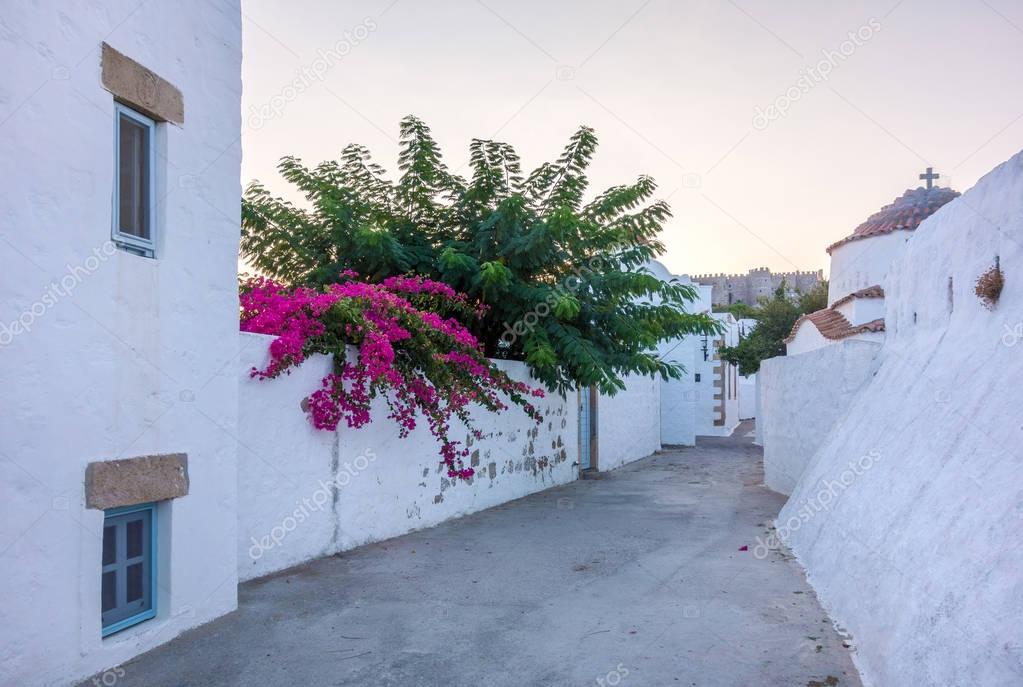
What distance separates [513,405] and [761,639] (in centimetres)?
772

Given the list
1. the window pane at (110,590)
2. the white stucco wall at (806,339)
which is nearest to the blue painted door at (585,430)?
the white stucco wall at (806,339)

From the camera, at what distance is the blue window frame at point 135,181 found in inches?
210

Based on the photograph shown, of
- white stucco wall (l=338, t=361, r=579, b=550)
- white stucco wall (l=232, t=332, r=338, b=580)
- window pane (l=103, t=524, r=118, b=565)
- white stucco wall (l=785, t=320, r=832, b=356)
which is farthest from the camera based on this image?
white stucco wall (l=785, t=320, r=832, b=356)

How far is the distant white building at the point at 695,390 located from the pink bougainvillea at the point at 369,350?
37.4 ft

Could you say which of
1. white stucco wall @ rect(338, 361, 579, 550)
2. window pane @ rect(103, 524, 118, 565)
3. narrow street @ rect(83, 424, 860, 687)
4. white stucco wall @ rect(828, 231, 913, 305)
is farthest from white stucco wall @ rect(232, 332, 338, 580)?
white stucco wall @ rect(828, 231, 913, 305)

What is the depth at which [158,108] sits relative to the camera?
5.59 m

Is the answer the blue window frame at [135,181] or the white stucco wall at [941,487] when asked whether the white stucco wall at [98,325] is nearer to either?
the blue window frame at [135,181]

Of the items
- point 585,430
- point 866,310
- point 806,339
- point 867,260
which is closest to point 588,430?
point 585,430

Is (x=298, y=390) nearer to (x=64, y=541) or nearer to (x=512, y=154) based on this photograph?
(x=64, y=541)

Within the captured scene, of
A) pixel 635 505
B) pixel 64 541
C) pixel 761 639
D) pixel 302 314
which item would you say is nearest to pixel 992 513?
pixel 761 639

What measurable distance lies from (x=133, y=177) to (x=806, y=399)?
10.1 meters

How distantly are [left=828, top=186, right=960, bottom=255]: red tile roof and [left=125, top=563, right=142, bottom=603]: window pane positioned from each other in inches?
741

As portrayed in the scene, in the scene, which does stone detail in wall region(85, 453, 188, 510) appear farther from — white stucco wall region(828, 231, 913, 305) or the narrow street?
white stucco wall region(828, 231, 913, 305)

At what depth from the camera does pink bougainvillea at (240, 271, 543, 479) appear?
26.3ft
